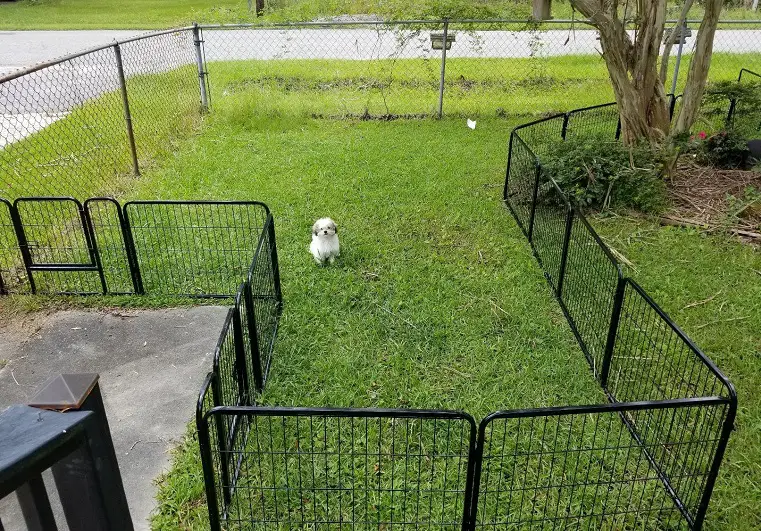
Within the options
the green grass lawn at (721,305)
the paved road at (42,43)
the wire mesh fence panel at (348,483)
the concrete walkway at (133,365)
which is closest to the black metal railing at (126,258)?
the concrete walkway at (133,365)

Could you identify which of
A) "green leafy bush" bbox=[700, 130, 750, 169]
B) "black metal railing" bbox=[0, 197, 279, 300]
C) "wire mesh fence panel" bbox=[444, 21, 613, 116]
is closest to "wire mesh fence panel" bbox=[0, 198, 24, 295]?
"black metal railing" bbox=[0, 197, 279, 300]

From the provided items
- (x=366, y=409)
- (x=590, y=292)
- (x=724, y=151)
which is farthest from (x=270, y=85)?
(x=366, y=409)

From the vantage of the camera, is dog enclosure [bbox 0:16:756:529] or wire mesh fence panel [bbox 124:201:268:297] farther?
wire mesh fence panel [bbox 124:201:268:297]

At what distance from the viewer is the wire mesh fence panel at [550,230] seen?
5.14 meters

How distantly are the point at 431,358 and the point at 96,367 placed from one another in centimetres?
226

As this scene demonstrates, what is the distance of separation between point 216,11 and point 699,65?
15.4 m

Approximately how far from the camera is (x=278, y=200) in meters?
6.78

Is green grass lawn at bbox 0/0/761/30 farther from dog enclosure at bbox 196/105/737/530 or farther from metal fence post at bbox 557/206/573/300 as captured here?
dog enclosure at bbox 196/105/737/530

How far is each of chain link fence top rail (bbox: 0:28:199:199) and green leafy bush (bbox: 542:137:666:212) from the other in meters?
5.13

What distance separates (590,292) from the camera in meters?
4.54

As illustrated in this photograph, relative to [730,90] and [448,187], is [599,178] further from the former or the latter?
[730,90]

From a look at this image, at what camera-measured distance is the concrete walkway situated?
334 centimetres

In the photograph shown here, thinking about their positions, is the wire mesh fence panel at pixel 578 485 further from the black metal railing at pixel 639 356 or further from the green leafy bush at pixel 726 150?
the green leafy bush at pixel 726 150

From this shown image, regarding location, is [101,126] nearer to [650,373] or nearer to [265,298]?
[265,298]
